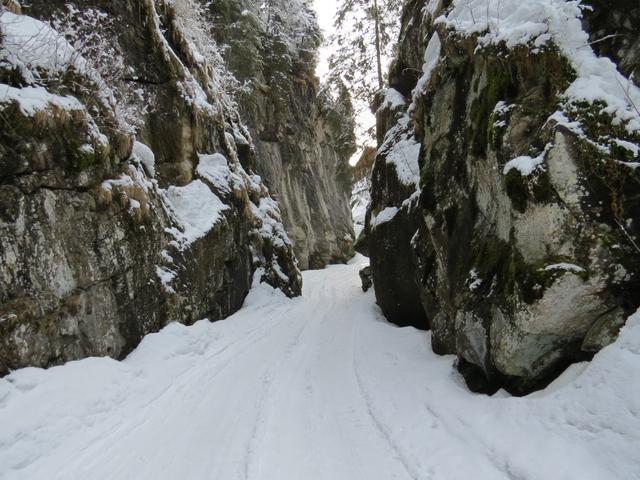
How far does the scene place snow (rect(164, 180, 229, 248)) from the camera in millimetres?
10047

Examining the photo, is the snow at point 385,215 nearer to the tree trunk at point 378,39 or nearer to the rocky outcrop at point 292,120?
the tree trunk at point 378,39

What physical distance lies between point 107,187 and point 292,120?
22790 mm

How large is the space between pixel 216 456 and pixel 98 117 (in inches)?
256

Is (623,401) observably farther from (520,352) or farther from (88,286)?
(88,286)

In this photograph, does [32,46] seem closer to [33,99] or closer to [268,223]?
[33,99]

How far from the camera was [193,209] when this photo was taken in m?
10.9

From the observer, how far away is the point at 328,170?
109 ft

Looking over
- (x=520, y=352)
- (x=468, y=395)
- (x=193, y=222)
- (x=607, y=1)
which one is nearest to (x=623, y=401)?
(x=520, y=352)

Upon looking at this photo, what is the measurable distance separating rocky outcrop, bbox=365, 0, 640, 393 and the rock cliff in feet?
20.0

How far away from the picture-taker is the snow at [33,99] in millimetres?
5637

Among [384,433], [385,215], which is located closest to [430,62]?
[385,215]

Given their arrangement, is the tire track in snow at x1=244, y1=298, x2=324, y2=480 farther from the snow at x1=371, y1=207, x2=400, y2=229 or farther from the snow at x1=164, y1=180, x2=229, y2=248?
the snow at x1=371, y1=207, x2=400, y2=229

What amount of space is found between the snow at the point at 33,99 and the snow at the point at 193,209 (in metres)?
3.63

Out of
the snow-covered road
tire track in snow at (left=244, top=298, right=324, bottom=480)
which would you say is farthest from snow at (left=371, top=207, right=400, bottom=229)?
tire track in snow at (left=244, top=298, right=324, bottom=480)
